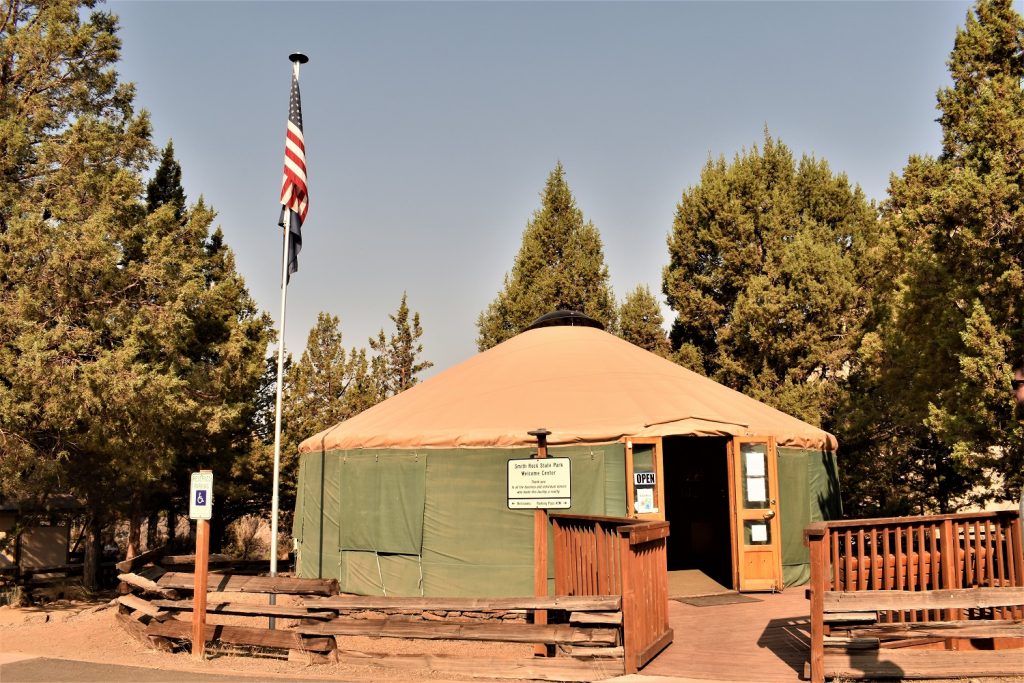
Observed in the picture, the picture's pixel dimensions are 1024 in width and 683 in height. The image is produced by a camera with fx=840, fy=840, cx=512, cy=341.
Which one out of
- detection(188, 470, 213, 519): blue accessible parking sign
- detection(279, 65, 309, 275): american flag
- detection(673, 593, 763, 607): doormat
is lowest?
detection(673, 593, 763, 607): doormat

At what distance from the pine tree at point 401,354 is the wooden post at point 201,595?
53.7 ft

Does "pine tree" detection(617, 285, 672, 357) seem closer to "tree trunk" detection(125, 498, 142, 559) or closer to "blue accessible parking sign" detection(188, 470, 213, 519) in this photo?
"tree trunk" detection(125, 498, 142, 559)

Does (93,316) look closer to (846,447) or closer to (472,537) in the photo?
(472,537)

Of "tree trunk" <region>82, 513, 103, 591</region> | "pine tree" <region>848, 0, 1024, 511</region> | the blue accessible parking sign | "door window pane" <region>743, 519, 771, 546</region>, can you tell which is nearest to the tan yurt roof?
"door window pane" <region>743, 519, 771, 546</region>

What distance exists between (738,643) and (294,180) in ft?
22.9

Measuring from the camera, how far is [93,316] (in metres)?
11.4

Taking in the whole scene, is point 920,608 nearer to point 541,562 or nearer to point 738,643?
point 738,643

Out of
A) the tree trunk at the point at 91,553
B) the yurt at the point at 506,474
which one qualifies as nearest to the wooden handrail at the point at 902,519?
the yurt at the point at 506,474

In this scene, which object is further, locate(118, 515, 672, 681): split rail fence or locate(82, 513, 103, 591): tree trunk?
locate(82, 513, 103, 591): tree trunk

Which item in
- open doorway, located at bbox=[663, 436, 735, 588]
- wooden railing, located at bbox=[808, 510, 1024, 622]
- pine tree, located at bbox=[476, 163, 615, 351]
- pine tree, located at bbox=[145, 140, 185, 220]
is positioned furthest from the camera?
pine tree, located at bbox=[476, 163, 615, 351]

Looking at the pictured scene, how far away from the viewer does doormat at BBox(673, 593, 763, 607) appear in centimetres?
893

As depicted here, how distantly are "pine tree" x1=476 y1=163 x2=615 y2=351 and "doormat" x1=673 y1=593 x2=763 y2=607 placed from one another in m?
16.5

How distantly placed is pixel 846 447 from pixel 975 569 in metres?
13.5

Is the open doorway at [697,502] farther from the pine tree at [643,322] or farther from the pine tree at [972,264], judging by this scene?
the pine tree at [643,322]
